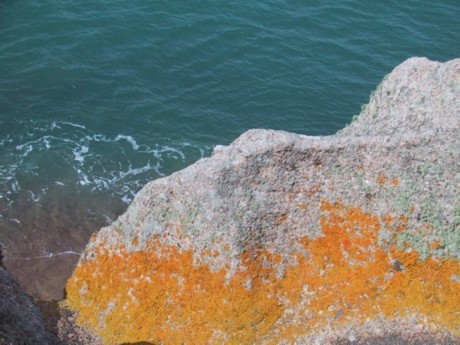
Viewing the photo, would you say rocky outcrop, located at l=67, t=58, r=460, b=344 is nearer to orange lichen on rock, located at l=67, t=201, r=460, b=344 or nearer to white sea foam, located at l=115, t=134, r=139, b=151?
orange lichen on rock, located at l=67, t=201, r=460, b=344

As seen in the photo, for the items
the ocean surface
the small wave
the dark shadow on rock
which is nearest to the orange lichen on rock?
the dark shadow on rock

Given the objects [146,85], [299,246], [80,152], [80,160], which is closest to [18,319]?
[299,246]

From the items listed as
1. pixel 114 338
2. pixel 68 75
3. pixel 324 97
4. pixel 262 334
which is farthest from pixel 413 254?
pixel 68 75

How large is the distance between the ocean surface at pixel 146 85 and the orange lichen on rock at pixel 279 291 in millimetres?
9881

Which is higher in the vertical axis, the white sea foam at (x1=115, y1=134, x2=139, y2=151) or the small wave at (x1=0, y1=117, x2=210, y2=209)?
the white sea foam at (x1=115, y1=134, x2=139, y2=151)

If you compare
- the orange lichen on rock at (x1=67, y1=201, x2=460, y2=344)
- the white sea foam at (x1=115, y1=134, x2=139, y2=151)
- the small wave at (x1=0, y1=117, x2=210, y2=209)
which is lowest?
the small wave at (x1=0, y1=117, x2=210, y2=209)

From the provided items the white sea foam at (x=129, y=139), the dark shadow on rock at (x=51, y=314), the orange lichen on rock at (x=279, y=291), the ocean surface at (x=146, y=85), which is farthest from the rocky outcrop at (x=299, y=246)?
the white sea foam at (x=129, y=139)

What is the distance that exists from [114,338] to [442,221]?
13.9m

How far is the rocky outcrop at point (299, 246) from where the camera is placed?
24859 millimetres

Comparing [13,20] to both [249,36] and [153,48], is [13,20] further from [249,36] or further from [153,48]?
[249,36]

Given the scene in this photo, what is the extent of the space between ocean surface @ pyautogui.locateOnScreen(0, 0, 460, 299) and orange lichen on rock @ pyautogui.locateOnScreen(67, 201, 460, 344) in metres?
9.88

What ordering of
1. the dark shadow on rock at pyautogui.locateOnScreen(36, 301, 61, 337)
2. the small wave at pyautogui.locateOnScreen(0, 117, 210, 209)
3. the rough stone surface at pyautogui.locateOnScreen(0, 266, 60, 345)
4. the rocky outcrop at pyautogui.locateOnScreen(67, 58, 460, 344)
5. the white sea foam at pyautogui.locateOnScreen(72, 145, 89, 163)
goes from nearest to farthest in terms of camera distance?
the rough stone surface at pyautogui.locateOnScreen(0, 266, 60, 345), the rocky outcrop at pyautogui.locateOnScreen(67, 58, 460, 344), the dark shadow on rock at pyautogui.locateOnScreen(36, 301, 61, 337), the small wave at pyautogui.locateOnScreen(0, 117, 210, 209), the white sea foam at pyautogui.locateOnScreen(72, 145, 89, 163)

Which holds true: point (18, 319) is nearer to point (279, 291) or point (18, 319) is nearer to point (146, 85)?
point (279, 291)

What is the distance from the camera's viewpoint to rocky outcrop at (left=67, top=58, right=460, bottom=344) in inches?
979
